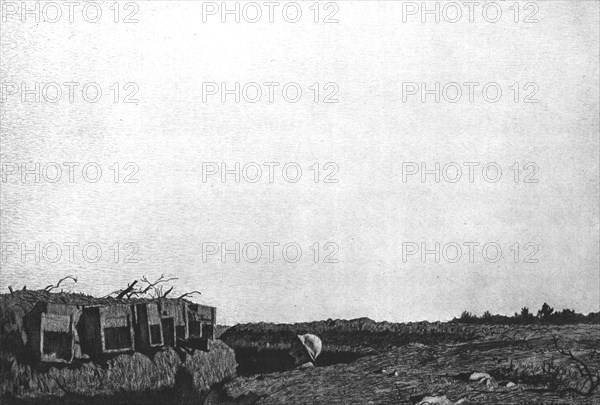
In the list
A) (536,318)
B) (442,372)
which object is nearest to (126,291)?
(442,372)

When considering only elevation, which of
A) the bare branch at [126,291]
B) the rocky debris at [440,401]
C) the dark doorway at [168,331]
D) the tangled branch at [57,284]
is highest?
the tangled branch at [57,284]

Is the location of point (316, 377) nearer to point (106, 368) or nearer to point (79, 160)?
point (106, 368)

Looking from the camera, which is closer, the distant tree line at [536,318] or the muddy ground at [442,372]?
the muddy ground at [442,372]

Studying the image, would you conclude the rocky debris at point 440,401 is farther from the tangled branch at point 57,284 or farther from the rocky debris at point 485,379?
the tangled branch at point 57,284

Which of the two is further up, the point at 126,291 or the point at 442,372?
the point at 126,291

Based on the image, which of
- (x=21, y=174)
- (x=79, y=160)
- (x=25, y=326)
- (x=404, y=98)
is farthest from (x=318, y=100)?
(x=25, y=326)

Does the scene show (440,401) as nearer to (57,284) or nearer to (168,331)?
(168,331)

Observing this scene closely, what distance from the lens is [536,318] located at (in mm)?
5547

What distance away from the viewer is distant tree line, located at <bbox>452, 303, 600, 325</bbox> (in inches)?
217

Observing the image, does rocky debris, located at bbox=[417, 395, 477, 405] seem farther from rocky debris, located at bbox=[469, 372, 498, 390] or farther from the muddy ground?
rocky debris, located at bbox=[469, 372, 498, 390]

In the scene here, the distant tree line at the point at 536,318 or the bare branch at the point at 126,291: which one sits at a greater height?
the bare branch at the point at 126,291

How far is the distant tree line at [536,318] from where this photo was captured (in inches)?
217

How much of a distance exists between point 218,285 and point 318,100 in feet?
4.06

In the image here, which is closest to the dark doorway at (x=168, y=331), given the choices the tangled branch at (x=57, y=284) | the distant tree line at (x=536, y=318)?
the tangled branch at (x=57, y=284)
